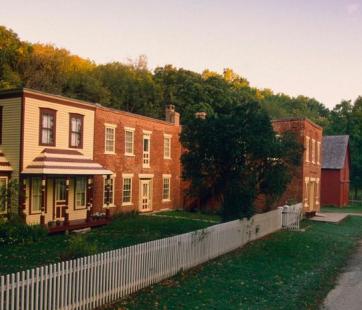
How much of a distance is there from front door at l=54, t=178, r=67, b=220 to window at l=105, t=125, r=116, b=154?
4163mm

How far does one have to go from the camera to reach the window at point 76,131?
78.6 feet

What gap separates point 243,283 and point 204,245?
2.82 meters

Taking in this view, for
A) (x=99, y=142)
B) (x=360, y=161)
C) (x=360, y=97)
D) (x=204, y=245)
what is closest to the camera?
(x=204, y=245)

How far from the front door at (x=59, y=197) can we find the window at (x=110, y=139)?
4.16 meters

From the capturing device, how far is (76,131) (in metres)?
24.4

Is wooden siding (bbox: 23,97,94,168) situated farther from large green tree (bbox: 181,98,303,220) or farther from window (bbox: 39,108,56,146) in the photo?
large green tree (bbox: 181,98,303,220)

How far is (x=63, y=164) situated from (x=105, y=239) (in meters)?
5.05

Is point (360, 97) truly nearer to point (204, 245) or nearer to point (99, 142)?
point (99, 142)

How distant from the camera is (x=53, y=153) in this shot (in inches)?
882

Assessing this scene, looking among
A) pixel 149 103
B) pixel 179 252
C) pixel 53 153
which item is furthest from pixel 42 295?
pixel 149 103

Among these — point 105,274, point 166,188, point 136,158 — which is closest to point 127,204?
point 136,158

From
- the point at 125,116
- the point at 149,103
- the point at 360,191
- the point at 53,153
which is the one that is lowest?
the point at 360,191

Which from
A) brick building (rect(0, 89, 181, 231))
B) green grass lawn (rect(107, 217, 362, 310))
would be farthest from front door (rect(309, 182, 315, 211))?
green grass lawn (rect(107, 217, 362, 310))

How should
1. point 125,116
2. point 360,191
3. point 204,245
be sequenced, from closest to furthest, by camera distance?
1. point 204,245
2. point 125,116
3. point 360,191
